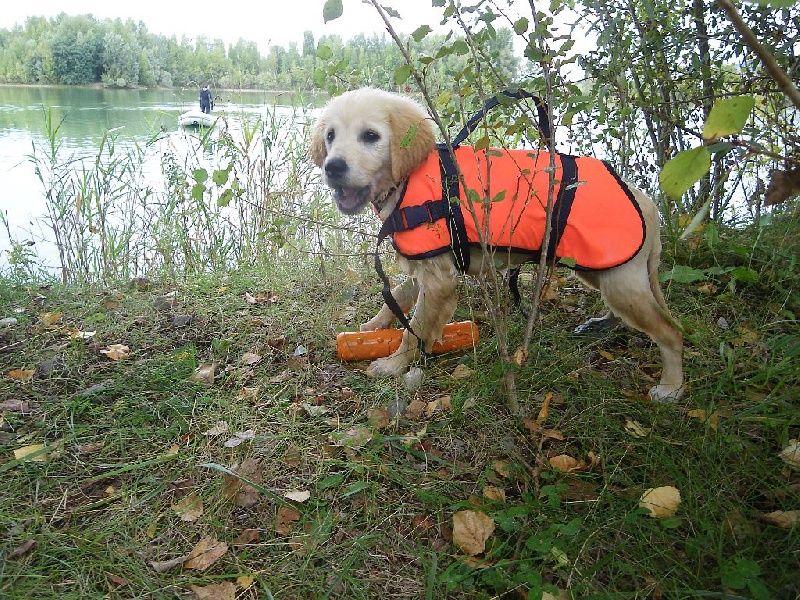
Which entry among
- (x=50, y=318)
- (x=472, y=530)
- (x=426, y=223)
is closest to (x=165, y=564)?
(x=472, y=530)

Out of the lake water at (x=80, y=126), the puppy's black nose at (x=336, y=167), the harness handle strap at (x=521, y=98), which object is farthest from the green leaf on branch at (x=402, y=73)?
the lake water at (x=80, y=126)

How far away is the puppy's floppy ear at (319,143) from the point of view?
2.79m

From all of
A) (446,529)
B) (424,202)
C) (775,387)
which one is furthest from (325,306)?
(775,387)

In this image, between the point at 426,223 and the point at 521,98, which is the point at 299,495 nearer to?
the point at 426,223

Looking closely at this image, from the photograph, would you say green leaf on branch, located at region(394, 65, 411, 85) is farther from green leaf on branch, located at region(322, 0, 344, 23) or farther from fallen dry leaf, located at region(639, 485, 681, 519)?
fallen dry leaf, located at region(639, 485, 681, 519)

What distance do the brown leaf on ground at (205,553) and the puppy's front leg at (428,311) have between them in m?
1.11

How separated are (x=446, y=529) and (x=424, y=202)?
4.35ft

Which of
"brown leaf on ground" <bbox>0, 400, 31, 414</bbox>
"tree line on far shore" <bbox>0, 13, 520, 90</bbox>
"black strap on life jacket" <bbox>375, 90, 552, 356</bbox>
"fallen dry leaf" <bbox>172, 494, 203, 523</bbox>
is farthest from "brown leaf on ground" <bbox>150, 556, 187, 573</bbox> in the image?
"tree line on far shore" <bbox>0, 13, 520, 90</bbox>

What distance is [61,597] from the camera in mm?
1528

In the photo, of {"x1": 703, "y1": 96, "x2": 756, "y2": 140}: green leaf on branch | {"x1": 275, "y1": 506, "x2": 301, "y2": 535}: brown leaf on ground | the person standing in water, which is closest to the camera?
{"x1": 703, "y1": 96, "x2": 756, "y2": 140}: green leaf on branch

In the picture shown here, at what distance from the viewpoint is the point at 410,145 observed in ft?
8.08

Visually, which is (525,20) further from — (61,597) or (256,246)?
(256,246)

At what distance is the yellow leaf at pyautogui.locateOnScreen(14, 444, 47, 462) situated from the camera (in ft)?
6.72

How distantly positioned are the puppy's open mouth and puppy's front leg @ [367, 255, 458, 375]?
1.34 feet
